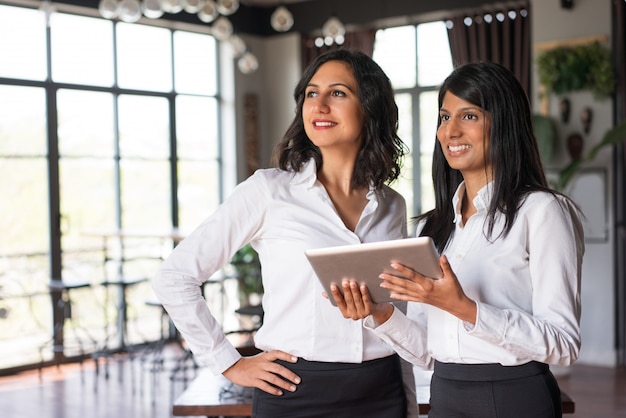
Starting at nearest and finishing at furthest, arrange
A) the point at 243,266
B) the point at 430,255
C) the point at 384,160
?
1. the point at 430,255
2. the point at 384,160
3. the point at 243,266

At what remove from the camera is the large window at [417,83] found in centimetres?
800

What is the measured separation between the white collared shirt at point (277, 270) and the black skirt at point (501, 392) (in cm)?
28

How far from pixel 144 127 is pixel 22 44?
1.47 m

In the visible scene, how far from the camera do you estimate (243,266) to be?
8.50 m

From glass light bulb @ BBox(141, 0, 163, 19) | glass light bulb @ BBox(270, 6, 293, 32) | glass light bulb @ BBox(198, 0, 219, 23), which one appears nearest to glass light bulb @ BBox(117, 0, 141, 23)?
glass light bulb @ BBox(141, 0, 163, 19)

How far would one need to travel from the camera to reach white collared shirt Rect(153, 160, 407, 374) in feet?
6.86

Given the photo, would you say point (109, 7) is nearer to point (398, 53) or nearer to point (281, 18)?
point (281, 18)

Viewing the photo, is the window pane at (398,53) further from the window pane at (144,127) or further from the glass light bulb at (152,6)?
the glass light bulb at (152,6)

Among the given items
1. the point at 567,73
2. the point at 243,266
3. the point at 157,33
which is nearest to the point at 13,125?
the point at 157,33

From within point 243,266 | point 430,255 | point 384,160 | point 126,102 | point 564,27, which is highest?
point 564,27

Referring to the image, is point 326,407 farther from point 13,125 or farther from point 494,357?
point 13,125

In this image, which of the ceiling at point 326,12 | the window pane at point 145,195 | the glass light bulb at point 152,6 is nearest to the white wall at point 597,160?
the ceiling at point 326,12

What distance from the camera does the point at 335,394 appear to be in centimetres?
207

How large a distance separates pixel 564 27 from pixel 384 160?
523 cm
